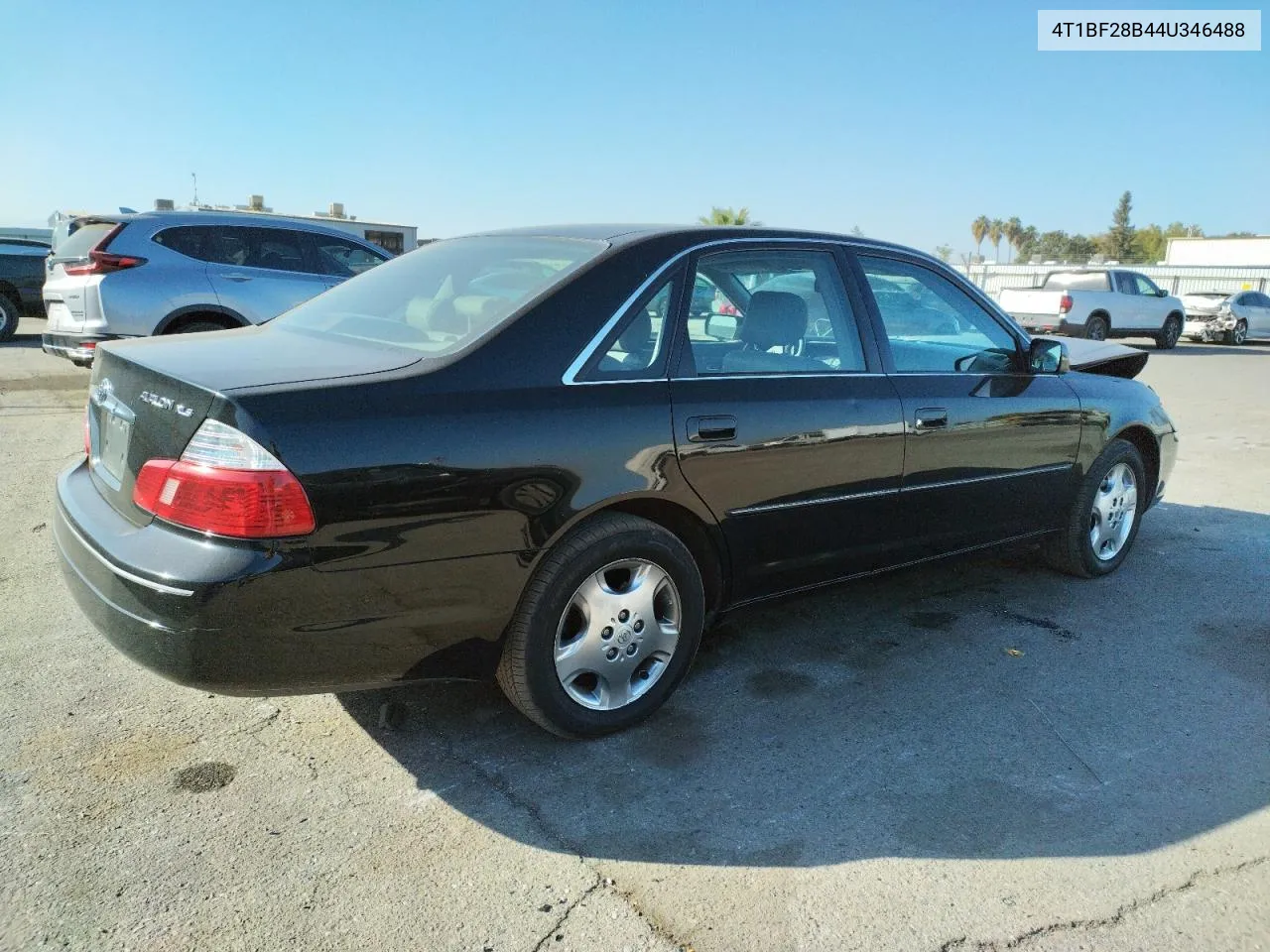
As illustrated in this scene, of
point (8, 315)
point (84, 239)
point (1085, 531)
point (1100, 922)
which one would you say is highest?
point (84, 239)

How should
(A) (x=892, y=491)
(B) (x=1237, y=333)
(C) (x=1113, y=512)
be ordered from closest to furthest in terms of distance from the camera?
(A) (x=892, y=491) → (C) (x=1113, y=512) → (B) (x=1237, y=333)

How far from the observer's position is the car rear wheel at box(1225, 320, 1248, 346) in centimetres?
2450

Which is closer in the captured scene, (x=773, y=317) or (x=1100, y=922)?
(x=1100, y=922)

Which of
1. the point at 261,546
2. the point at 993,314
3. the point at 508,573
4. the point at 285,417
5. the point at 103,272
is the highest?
the point at 103,272

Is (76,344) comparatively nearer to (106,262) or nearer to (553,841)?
(106,262)

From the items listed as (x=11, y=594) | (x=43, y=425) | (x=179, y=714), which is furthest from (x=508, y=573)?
(x=43, y=425)

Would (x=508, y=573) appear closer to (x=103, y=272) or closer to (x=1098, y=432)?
(x=1098, y=432)

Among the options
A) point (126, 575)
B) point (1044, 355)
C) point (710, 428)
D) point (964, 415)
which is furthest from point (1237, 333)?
point (126, 575)

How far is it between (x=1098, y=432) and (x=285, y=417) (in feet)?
12.7

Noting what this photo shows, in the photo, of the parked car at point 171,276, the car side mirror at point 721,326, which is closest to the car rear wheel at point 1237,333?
the parked car at point 171,276

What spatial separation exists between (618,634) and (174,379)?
4.86 ft

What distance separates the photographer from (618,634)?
3.00 metres

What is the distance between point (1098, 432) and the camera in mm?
4629

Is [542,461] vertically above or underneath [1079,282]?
underneath
